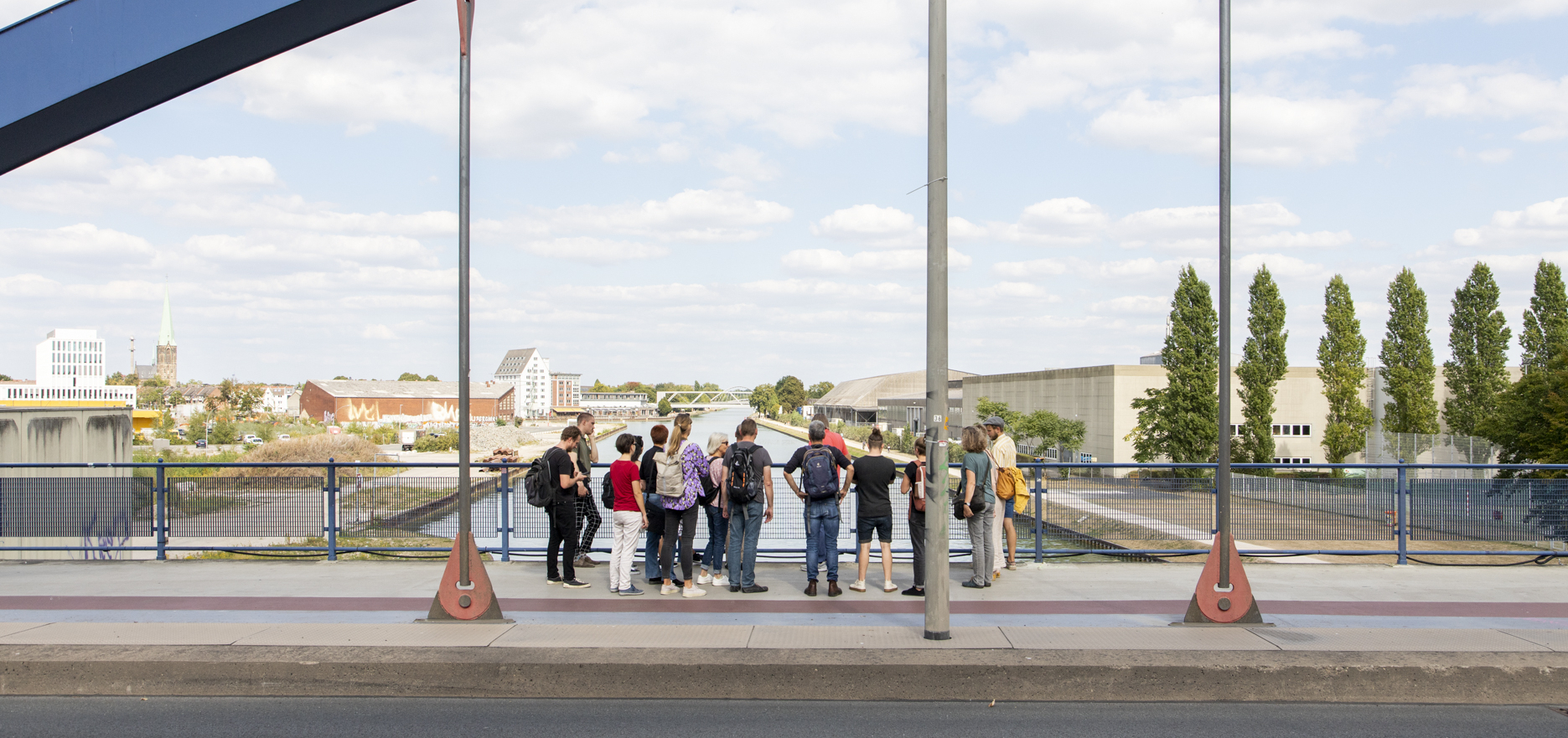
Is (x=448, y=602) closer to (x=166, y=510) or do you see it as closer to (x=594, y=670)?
(x=594, y=670)

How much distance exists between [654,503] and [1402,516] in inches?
322

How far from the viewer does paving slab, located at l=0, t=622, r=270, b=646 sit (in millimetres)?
6789

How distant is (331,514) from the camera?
1111 cm

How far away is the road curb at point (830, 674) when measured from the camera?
6156 mm

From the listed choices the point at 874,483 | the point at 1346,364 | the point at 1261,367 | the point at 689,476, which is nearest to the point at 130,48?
the point at 689,476

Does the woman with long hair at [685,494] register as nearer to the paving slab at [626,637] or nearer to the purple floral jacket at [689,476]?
the purple floral jacket at [689,476]

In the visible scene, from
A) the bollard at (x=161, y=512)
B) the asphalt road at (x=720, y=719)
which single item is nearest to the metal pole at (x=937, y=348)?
the asphalt road at (x=720, y=719)

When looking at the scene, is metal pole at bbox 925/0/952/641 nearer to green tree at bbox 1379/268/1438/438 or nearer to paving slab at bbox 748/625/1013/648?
paving slab at bbox 748/625/1013/648

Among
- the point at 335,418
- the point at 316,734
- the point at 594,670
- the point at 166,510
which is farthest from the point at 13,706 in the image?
the point at 335,418

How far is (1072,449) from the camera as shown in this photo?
52406mm

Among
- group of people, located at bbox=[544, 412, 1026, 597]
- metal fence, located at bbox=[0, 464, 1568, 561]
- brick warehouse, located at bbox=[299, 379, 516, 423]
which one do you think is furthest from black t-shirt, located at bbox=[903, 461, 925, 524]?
brick warehouse, located at bbox=[299, 379, 516, 423]

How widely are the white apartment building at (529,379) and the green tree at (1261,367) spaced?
148 meters

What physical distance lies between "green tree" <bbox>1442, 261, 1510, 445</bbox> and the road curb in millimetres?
54005

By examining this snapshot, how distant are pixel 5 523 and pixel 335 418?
120 metres
